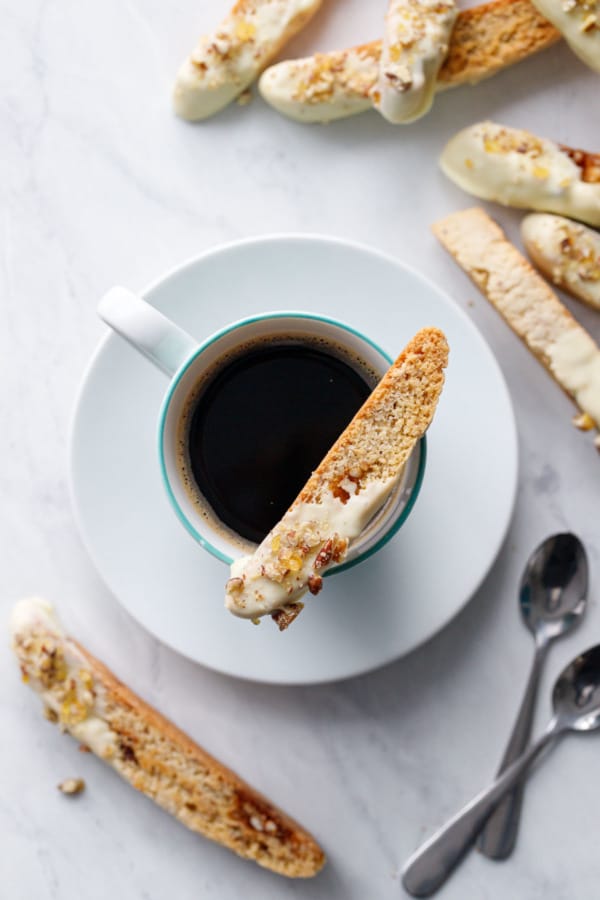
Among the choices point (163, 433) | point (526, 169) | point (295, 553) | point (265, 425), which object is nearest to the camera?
point (295, 553)

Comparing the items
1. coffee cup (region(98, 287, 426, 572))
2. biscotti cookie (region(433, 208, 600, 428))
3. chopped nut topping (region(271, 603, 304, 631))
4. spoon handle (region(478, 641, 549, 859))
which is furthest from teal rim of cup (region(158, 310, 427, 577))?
spoon handle (region(478, 641, 549, 859))

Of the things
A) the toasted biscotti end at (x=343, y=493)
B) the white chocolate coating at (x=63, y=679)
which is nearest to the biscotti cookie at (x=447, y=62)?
the toasted biscotti end at (x=343, y=493)

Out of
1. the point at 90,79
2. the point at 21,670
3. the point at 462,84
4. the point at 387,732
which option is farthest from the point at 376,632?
the point at 90,79

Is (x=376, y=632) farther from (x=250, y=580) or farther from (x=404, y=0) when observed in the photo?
(x=404, y=0)

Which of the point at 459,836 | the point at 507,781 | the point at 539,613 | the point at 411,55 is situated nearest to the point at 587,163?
the point at 411,55

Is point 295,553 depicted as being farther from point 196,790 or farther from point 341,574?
point 196,790

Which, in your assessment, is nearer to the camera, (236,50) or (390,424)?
(390,424)
